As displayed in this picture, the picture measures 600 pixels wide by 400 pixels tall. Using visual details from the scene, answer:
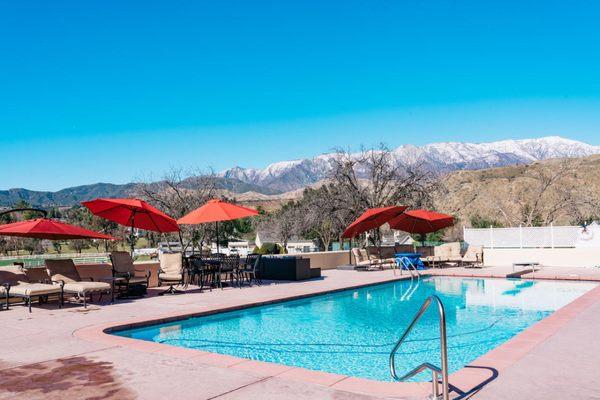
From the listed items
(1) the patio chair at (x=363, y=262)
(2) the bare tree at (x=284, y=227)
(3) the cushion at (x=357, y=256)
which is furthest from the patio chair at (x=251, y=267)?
(2) the bare tree at (x=284, y=227)

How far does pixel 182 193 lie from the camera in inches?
1183

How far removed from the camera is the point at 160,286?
13.4 m

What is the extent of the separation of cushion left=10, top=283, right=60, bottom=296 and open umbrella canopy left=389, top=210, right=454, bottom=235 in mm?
13239

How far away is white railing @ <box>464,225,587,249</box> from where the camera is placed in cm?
1958

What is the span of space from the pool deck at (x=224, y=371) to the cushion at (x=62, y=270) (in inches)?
102

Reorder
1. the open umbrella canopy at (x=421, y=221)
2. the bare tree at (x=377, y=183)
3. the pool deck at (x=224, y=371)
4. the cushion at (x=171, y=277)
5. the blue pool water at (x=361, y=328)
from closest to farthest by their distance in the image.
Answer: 1. the pool deck at (x=224, y=371)
2. the blue pool water at (x=361, y=328)
3. the cushion at (x=171, y=277)
4. the open umbrella canopy at (x=421, y=221)
5. the bare tree at (x=377, y=183)

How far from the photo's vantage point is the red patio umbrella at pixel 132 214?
11.7 meters

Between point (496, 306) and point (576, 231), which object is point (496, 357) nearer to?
point (496, 306)

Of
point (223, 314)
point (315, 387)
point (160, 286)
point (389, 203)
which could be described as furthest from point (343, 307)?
point (389, 203)

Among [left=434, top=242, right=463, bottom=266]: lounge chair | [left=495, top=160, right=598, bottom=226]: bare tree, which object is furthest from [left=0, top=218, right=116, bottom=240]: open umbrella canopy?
[left=495, top=160, right=598, bottom=226]: bare tree

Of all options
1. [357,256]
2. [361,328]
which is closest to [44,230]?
[361,328]

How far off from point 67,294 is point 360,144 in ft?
67.4

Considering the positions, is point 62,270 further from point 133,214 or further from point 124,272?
point 133,214

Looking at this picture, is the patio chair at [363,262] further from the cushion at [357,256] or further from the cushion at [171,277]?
the cushion at [171,277]
